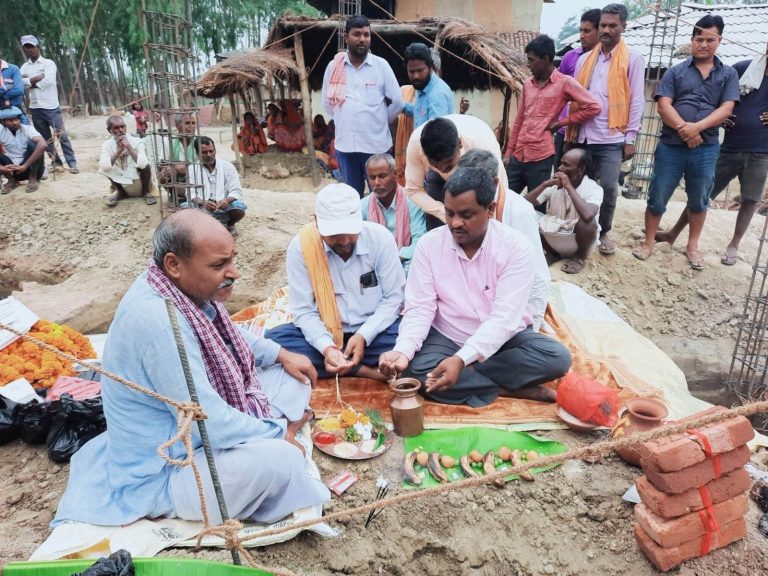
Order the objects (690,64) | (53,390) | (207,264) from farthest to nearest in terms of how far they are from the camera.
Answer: (690,64) → (53,390) → (207,264)

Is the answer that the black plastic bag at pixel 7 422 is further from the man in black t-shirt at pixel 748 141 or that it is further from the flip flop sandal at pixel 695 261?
the man in black t-shirt at pixel 748 141

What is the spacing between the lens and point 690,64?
204 inches

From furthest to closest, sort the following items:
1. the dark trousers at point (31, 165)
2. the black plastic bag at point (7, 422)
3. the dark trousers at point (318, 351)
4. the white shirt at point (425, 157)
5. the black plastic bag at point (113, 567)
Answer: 1. the dark trousers at point (31, 165)
2. the white shirt at point (425, 157)
3. the dark trousers at point (318, 351)
4. the black plastic bag at point (7, 422)
5. the black plastic bag at point (113, 567)

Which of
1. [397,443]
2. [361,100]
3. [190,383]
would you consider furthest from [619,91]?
[190,383]

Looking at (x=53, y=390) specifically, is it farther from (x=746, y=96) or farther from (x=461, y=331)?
(x=746, y=96)

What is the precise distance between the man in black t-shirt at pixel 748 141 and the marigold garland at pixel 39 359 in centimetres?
627

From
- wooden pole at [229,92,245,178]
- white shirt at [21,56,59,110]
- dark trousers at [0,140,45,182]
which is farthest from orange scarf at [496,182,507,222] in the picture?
wooden pole at [229,92,245,178]

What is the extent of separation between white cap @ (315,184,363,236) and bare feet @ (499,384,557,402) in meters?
1.46

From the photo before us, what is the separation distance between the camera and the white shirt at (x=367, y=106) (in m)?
5.98

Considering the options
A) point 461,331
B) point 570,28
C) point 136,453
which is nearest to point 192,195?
point 461,331

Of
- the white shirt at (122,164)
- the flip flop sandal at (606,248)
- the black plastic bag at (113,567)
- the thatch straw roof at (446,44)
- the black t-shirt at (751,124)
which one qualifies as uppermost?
the thatch straw roof at (446,44)

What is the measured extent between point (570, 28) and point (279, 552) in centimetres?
7842

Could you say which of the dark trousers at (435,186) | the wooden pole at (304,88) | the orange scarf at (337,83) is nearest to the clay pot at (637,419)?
the dark trousers at (435,186)

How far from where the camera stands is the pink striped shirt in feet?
10.4
